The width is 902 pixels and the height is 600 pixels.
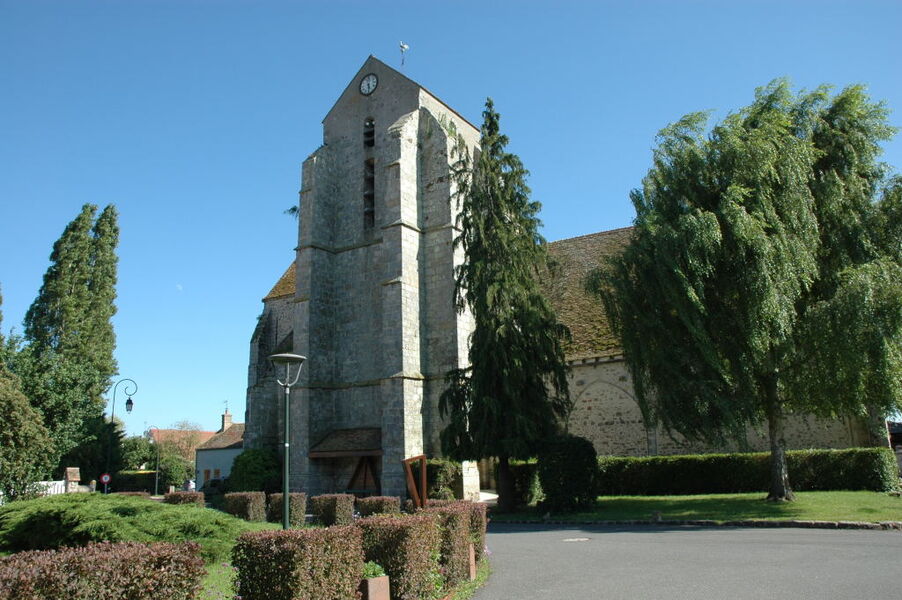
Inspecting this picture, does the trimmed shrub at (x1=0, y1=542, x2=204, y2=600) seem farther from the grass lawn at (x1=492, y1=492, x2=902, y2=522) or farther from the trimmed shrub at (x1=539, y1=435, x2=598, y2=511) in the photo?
the trimmed shrub at (x1=539, y1=435, x2=598, y2=511)

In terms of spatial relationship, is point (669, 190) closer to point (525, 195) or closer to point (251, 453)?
point (525, 195)

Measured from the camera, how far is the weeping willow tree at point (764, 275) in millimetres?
14461

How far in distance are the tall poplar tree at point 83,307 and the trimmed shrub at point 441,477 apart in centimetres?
1559

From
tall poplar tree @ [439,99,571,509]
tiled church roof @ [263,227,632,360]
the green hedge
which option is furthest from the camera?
tiled church roof @ [263,227,632,360]

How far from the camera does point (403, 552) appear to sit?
23.5ft

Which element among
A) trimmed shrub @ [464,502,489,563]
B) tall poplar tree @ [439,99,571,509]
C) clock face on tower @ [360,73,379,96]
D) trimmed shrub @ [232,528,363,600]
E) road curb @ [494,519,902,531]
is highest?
clock face on tower @ [360,73,379,96]

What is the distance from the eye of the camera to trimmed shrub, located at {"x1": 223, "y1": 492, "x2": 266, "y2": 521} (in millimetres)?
17188

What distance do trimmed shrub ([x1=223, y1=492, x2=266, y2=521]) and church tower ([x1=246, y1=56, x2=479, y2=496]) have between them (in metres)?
4.60

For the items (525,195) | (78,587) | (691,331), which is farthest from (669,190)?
(78,587)

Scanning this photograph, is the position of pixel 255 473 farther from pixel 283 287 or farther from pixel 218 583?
pixel 218 583

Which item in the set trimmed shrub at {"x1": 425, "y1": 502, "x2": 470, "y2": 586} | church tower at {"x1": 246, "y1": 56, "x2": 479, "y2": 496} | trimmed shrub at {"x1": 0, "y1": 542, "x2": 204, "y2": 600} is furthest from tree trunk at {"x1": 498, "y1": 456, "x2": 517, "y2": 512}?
trimmed shrub at {"x1": 0, "y1": 542, "x2": 204, "y2": 600}

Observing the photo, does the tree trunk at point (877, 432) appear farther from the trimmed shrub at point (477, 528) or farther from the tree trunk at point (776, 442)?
the trimmed shrub at point (477, 528)

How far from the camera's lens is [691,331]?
14906 millimetres

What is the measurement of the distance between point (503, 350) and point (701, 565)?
960 cm
